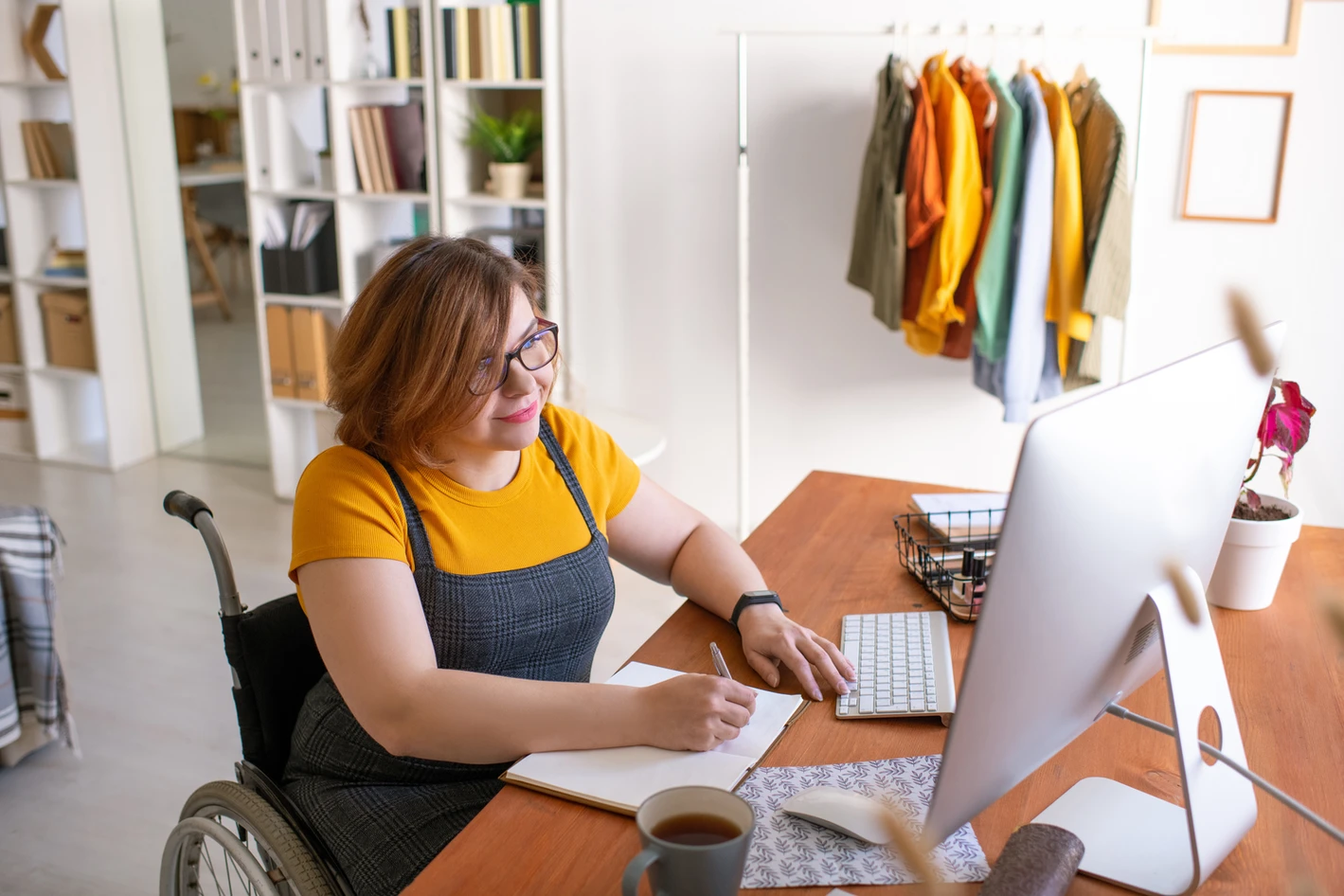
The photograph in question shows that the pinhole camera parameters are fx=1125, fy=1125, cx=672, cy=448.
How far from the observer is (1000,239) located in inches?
112

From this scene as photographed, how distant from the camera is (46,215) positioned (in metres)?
4.54

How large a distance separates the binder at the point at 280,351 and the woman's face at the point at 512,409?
292cm

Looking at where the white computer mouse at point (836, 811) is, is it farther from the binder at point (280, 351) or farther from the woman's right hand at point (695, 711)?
the binder at point (280, 351)

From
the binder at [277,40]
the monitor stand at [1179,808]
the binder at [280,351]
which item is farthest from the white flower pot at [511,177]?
the monitor stand at [1179,808]

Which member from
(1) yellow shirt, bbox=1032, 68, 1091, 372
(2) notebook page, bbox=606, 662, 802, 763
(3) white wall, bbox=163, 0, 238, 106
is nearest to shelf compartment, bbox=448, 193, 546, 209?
(3) white wall, bbox=163, 0, 238, 106

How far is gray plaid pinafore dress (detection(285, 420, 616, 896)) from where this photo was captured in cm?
120

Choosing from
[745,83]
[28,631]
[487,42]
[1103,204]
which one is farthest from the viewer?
[487,42]

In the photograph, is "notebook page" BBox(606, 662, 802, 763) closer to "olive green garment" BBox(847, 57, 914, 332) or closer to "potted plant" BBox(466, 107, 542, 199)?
"olive green garment" BBox(847, 57, 914, 332)

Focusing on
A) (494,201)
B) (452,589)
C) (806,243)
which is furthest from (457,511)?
(494,201)

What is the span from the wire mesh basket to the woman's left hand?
8.8 inches

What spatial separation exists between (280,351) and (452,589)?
304cm

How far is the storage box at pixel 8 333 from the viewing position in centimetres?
451

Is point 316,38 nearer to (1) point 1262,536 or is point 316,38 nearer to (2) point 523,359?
(2) point 523,359

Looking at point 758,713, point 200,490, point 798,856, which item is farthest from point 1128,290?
point 200,490
